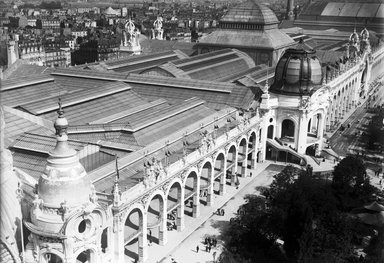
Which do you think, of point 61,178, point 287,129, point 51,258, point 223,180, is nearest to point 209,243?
point 223,180

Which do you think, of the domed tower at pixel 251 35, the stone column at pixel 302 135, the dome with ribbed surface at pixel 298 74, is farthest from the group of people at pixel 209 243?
the domed tower at pixel 251 35

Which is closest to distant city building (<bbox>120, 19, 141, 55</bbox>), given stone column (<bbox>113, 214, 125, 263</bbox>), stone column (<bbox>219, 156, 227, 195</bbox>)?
stone column (<bbox>219, 156, 227, 195</bbox>)

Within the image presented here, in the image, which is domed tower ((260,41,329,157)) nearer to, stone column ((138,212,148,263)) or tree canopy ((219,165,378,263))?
tree canopy ((219,165,378,263))

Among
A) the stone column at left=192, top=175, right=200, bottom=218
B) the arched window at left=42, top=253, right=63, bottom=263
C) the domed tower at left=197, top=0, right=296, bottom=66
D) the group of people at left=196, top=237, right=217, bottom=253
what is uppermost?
the domed tower at left=197, top=0, right=296, bottom=66

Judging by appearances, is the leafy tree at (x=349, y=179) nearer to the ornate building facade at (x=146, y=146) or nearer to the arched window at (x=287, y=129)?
the ornate building facade at (x=146, y=146)

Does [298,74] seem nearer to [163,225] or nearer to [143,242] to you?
[163,225]

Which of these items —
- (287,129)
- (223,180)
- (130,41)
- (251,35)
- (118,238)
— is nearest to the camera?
(118,238)
